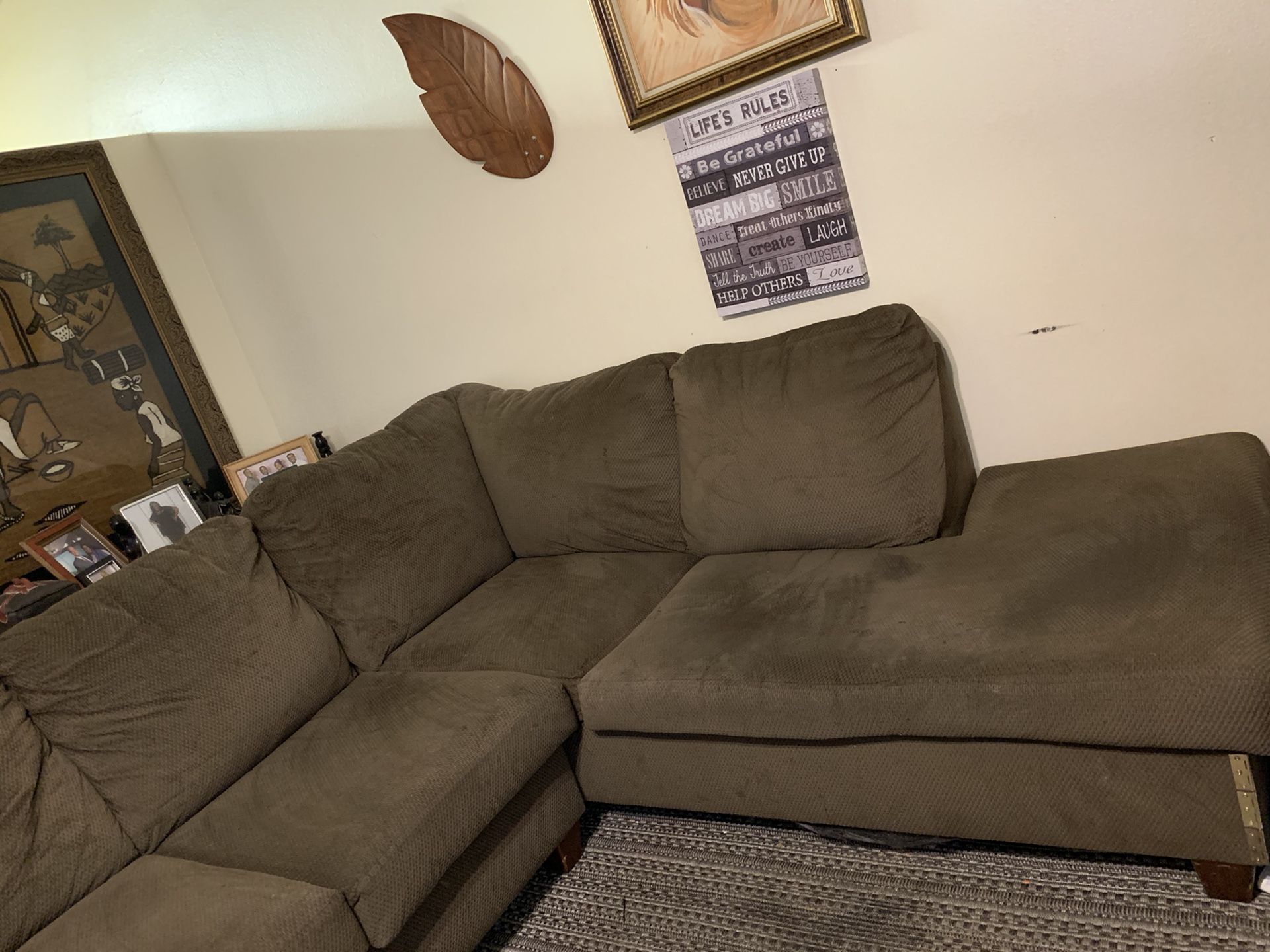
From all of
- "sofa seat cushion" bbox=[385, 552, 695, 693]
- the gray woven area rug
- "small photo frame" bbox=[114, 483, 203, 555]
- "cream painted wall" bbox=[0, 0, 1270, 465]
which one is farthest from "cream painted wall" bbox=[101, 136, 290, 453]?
the gray woven area rug

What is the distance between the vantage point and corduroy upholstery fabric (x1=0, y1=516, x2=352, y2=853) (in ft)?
5.75

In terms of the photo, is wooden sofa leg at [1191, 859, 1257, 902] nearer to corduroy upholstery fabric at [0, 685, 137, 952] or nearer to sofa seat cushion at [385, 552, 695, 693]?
sofa seat cushion at [385, 552, 695, 693]

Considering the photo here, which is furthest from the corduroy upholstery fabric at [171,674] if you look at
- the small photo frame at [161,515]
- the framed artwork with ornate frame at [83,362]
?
the framed artwork with ornate frame at [83,362]

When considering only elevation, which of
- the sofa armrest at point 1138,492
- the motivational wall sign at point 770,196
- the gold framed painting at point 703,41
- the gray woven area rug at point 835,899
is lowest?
the gray woven area rug at point 835,899

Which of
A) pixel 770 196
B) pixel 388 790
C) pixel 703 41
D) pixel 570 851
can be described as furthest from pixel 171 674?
pixel 703 41

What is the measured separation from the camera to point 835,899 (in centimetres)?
164

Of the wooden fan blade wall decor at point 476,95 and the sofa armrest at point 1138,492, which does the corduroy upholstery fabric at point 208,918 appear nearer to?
the sofa armrest at point 1138,492

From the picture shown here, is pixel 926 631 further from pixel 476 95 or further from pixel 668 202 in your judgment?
pixel 476 95

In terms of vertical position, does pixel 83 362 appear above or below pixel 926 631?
above

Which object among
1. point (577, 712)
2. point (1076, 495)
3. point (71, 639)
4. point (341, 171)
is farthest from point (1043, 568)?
point (341, 171)

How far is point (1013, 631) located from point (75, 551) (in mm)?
2477

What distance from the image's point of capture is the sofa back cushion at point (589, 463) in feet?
7.34

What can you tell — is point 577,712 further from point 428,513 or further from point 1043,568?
point 1043,568

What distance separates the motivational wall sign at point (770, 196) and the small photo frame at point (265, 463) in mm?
1592
